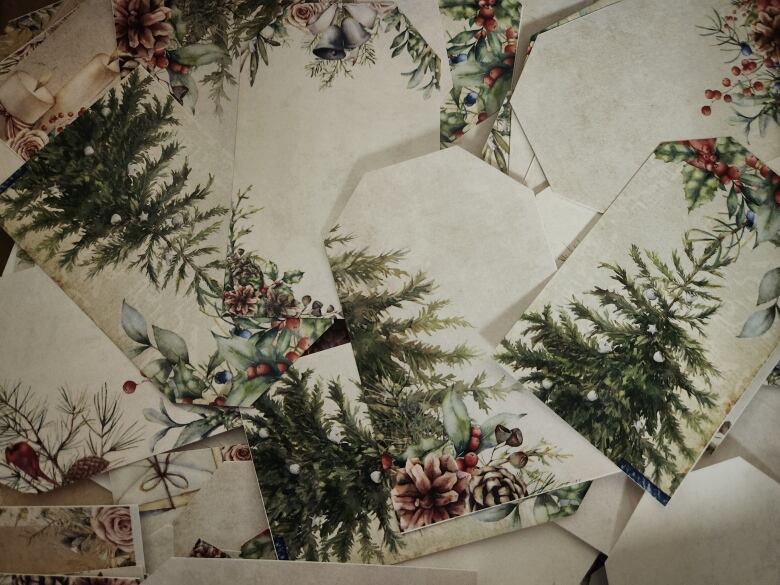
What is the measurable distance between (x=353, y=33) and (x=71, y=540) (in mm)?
1266

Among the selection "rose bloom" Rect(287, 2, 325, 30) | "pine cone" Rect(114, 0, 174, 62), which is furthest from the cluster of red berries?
"pine cone" Rect(114, 0, 174, 62)

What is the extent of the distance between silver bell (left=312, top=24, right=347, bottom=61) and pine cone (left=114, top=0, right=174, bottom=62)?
35cm

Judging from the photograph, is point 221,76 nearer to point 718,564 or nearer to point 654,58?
point 654,58

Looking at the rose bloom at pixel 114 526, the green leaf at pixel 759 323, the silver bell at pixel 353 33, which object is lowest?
the rose bloom at pixel 114 526

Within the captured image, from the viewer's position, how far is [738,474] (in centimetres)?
149

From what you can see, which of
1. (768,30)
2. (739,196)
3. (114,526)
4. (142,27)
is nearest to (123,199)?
(142,27)

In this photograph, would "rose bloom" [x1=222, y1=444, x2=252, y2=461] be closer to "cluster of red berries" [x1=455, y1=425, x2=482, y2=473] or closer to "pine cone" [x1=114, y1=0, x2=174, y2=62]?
"cluster of red berries" [x1=455, y1=425, x2=482, y2=473]

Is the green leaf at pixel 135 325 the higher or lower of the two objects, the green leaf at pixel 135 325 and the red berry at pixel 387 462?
the higher

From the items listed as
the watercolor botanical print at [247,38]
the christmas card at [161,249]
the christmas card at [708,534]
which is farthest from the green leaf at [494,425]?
the watercolor botanical print at [247,38]

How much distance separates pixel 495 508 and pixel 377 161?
0.78m

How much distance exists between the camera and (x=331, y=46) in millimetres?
1727

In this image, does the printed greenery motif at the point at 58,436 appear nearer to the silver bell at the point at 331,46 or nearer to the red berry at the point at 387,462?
the red berry at the point at 387,462

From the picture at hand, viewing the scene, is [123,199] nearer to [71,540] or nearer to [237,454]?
[237,454]

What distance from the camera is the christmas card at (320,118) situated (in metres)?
1.67
